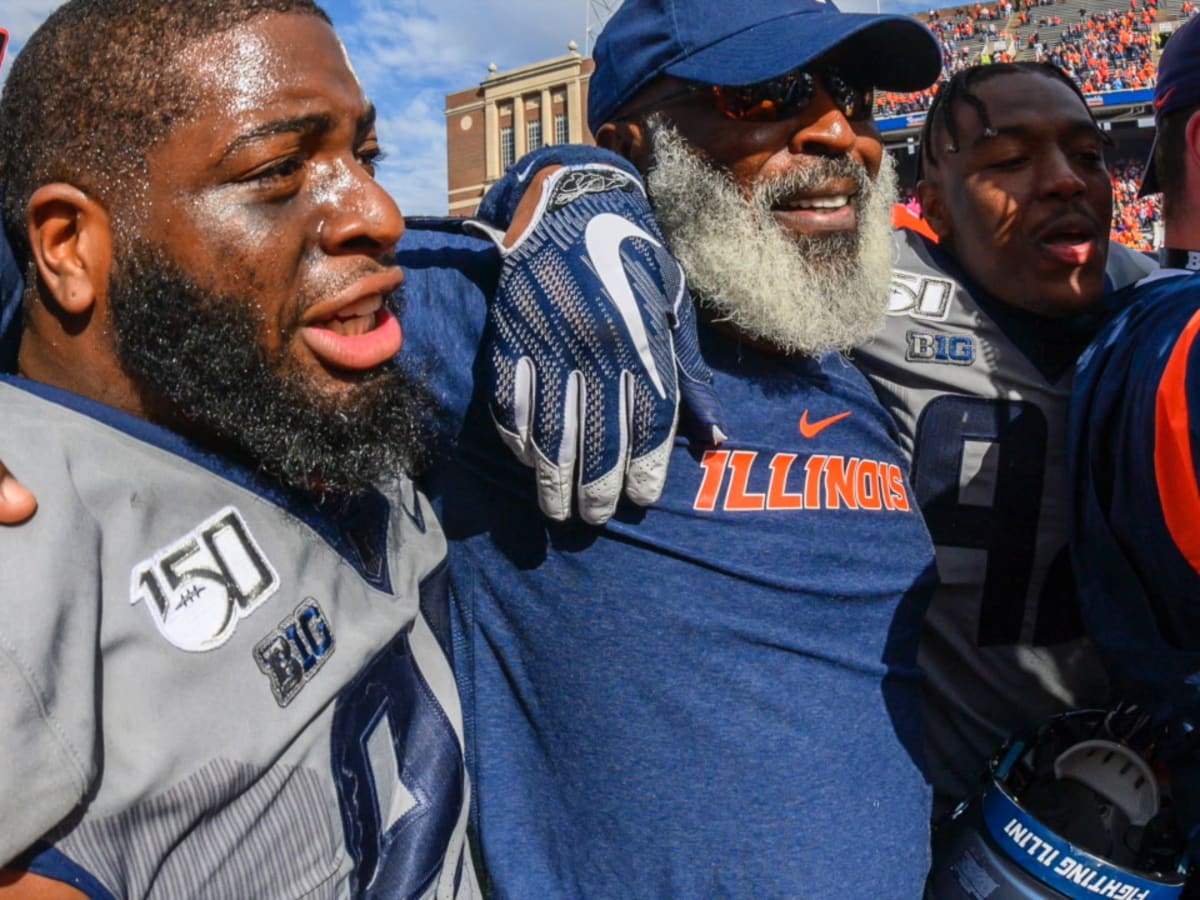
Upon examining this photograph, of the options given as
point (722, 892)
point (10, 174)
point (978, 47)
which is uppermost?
point (10, 174)

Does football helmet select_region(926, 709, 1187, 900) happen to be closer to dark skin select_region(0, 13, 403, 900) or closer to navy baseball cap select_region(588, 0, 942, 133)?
navy baseball cap select_region(588, 0, 942, 133)

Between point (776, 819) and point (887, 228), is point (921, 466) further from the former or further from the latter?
point (776, 819)

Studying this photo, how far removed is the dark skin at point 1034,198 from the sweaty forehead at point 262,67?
1478 millimetres

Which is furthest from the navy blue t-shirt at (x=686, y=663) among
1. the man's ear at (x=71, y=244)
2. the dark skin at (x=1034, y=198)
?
the dark skin at (x=1034, y=198)

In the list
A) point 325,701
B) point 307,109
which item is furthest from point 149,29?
point 325,701

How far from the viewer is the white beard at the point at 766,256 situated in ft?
5.68

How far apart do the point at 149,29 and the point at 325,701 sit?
880mm

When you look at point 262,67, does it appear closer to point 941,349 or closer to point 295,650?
point 295,650

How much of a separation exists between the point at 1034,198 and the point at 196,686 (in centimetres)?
193

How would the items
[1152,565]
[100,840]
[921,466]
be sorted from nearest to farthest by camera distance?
[100,840]
[1152,565]
[921,466]

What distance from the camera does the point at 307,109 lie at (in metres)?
1.22

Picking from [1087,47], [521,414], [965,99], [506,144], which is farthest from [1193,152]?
[506,144]

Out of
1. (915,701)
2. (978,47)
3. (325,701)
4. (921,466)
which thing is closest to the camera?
(325,701)

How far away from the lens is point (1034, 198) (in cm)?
205
